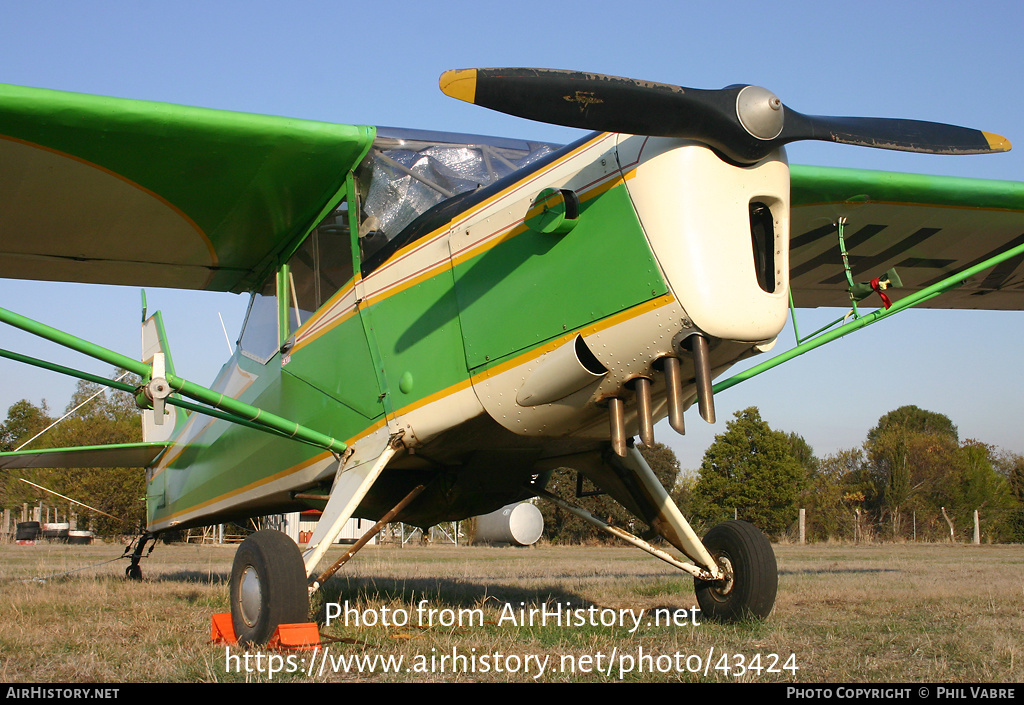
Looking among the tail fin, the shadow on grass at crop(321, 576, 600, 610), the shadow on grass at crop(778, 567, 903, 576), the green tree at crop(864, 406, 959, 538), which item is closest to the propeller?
the shadow on grass at crop(321, 576, 600, 610)

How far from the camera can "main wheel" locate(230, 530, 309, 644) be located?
4.06 m

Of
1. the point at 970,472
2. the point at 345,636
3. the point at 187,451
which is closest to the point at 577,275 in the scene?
the point at 345,636

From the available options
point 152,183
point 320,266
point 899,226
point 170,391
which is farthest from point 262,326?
point 899,226

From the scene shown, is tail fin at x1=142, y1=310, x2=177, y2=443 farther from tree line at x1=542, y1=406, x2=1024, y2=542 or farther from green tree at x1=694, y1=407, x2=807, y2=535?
green tree at x1=694, y1=407, x2=807, y2=535

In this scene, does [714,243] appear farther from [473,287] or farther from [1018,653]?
[1018,653]

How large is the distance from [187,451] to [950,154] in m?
7.27

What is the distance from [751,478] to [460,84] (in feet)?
81.2

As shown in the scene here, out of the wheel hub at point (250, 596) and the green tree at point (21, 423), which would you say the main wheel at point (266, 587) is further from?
the green tree at point (21, 423)

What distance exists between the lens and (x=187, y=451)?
27.8 feet

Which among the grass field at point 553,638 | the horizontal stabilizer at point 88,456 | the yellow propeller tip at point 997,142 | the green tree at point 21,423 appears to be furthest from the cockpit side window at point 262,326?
the green tree at point 21,423

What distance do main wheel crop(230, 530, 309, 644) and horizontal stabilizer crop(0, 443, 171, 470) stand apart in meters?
5.00

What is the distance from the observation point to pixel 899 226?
673 centimetres

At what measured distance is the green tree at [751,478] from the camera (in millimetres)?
26141

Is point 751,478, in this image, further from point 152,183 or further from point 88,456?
point 152,183
